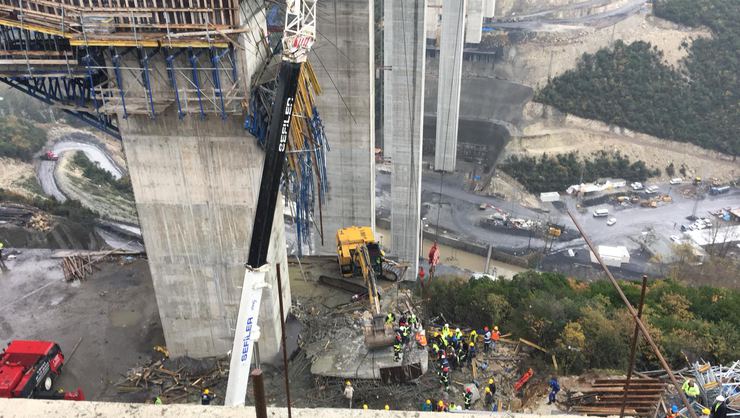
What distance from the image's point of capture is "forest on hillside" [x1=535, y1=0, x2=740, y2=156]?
78250 millimetres

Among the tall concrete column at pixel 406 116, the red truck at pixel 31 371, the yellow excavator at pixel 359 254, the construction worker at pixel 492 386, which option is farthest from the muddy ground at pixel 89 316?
the tall concrete column at pixel 406 116

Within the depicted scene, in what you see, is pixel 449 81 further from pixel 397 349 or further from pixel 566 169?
pixel 397 349

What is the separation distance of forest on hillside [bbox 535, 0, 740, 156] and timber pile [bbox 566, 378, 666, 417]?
6999 centimetres

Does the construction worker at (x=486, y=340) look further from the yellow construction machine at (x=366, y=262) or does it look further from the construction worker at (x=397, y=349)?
the yellow construction machine at (x=366, y=262)

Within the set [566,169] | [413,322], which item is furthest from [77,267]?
[566,169]

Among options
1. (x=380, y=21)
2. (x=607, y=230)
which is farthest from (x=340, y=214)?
(x=380, y=21)

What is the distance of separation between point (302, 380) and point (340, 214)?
13.9 metres

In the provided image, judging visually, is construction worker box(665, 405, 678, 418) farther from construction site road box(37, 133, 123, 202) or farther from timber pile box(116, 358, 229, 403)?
construction site road box(37, 133, 123, 202)

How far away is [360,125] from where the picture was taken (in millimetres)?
29938

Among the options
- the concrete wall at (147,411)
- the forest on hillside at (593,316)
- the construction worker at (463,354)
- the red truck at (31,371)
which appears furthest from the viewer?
the construction worker at (463,354)

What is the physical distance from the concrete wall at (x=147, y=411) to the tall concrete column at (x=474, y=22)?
283ft

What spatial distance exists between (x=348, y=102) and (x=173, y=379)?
16.2 m

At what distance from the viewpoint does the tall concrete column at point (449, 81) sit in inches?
2368

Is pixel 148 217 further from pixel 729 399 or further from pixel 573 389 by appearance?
pixel 729 399
